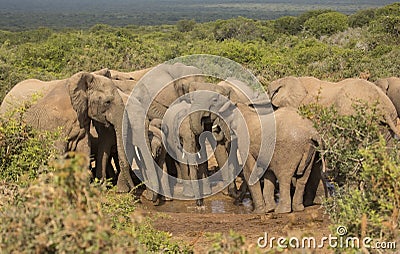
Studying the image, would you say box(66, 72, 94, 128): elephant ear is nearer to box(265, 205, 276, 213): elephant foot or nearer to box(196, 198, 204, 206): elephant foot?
box(196, 198, 204, 206): elephant foot

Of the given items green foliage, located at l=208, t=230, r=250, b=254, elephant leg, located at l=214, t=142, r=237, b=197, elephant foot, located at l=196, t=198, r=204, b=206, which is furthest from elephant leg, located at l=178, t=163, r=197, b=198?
green foliage, located at l=208, t=230, r=250, b=254

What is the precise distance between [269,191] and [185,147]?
1.38m

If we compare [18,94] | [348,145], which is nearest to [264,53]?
[18,94]

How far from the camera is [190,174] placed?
29.5 feet

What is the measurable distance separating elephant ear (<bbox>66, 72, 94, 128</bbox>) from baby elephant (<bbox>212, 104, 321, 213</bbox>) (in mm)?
1936

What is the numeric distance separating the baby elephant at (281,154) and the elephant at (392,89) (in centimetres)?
475

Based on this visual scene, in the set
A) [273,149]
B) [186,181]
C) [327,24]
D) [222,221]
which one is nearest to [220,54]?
[186,181]

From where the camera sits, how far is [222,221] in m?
7.73

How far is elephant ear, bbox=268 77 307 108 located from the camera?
966cm

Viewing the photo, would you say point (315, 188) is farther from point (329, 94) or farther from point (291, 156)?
point (329, 94)

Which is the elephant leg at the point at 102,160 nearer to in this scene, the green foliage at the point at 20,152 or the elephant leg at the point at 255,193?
the elephant leg at the point at 255,193

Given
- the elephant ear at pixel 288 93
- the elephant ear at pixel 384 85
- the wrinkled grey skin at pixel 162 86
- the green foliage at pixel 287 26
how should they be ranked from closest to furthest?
the elephant ear at pixel 288 93
the wrinkled grey skin at pixel 162 86
the elephant ear at pixel 384 85
the green foliage at pixel 287 26

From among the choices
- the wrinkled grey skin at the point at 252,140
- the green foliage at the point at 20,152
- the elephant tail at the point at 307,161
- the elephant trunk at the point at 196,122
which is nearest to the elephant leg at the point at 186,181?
the elephant trunk at the point at 196,122

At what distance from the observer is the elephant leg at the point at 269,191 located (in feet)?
26.9
